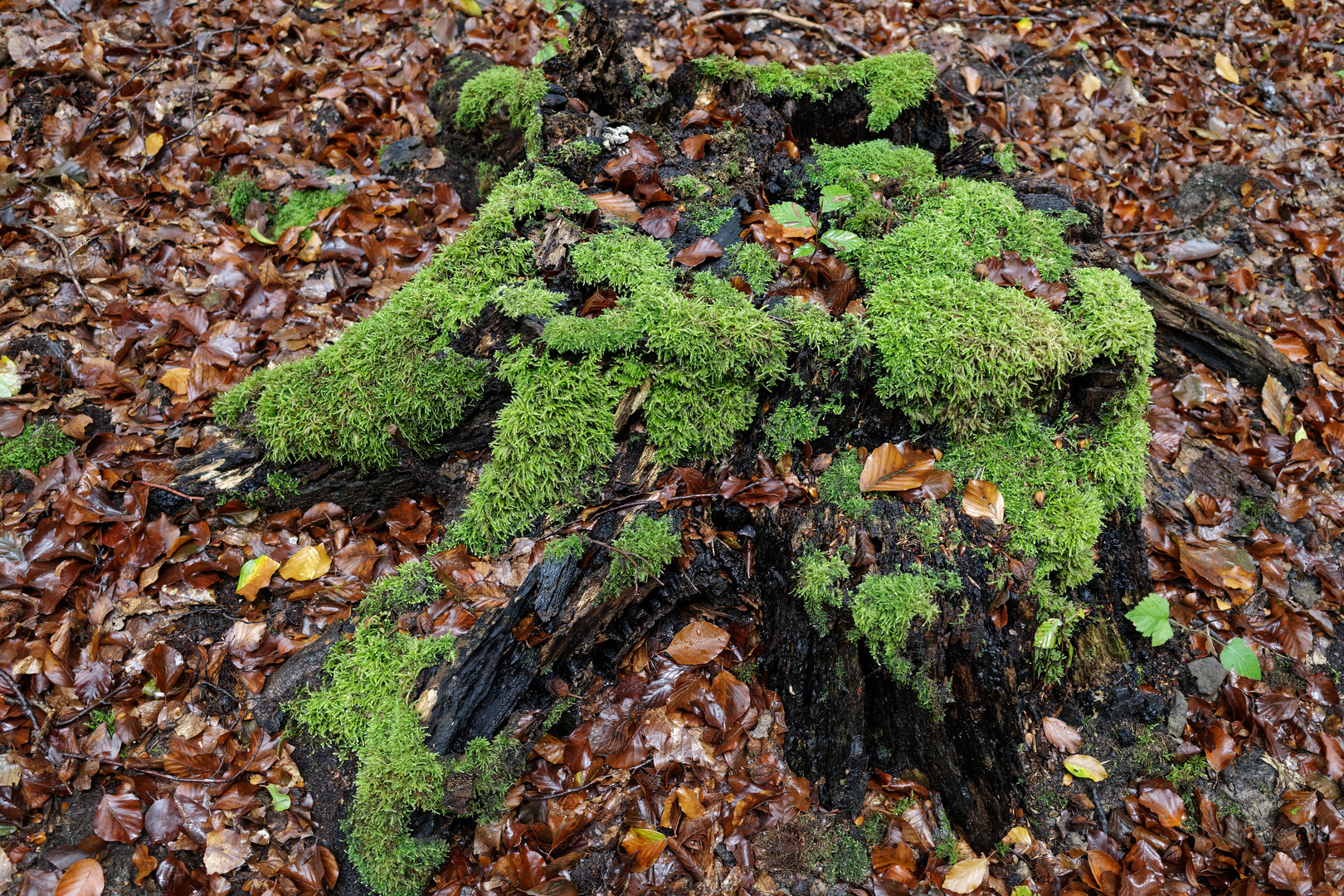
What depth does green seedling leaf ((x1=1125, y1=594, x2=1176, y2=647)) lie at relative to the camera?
304 cm

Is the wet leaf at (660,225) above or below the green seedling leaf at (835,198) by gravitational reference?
below

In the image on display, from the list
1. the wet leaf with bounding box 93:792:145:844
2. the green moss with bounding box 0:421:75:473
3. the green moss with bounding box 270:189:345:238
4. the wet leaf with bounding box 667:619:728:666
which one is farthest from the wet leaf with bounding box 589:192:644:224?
the wet leaf with bounding box 93:792:145:844

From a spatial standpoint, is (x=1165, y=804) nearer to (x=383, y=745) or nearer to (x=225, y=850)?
(x=383, y=745)

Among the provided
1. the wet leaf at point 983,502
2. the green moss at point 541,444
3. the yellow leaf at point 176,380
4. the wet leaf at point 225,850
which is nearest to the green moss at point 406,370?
the green moss at point 541,444

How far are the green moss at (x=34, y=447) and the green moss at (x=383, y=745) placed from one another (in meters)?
1.99

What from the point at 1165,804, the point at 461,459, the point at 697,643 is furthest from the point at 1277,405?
the point at 461,459

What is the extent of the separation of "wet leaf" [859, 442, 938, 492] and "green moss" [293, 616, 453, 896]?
1.85 meters

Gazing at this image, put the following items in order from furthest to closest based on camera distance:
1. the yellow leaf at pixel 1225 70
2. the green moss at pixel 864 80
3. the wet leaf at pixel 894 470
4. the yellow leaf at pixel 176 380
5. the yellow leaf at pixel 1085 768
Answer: the yellow leaf at pixel 1225 70 < the green moss at pixel 864 80 < the yellow leaf at pixel 176 380 < the yellow leaf at pixel 1085 768 < the wet leaf at pixel 894 470

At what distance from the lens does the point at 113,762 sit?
2885mm

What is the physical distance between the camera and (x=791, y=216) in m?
3.39

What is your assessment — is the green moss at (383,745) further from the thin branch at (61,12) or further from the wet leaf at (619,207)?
the thin branch at (61,12)

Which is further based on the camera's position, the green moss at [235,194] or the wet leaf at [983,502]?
the green moss at [235,194]

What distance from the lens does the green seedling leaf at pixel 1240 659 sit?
3.12 metres

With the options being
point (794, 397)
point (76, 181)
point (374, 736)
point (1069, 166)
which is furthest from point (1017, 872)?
point (76, 181)
